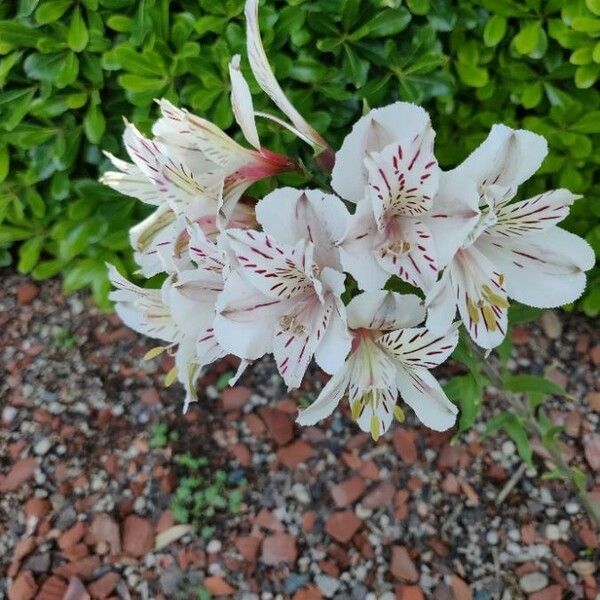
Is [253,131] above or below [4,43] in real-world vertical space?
above

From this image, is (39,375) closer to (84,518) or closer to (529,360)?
(84,518)

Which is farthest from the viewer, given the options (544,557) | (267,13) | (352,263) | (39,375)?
(39,375)

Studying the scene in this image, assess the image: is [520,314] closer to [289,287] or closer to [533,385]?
[533,385]

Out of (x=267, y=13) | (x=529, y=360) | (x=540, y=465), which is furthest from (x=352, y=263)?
(x=529, y=360)

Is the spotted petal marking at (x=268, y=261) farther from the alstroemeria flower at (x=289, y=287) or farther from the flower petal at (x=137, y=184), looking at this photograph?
the flower petal at (x=137, y=184)

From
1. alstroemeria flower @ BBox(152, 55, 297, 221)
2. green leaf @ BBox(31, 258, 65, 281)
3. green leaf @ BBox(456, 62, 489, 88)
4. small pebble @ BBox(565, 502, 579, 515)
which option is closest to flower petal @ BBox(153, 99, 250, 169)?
alstroemeria flower @ BBox(152, 55, 297, 221)

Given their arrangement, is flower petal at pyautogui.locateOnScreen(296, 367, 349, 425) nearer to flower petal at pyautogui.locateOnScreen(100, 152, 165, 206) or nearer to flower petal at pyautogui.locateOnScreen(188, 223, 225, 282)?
flower petal at pyautogui.locateOnScreen(188, 223, 225, 282)
